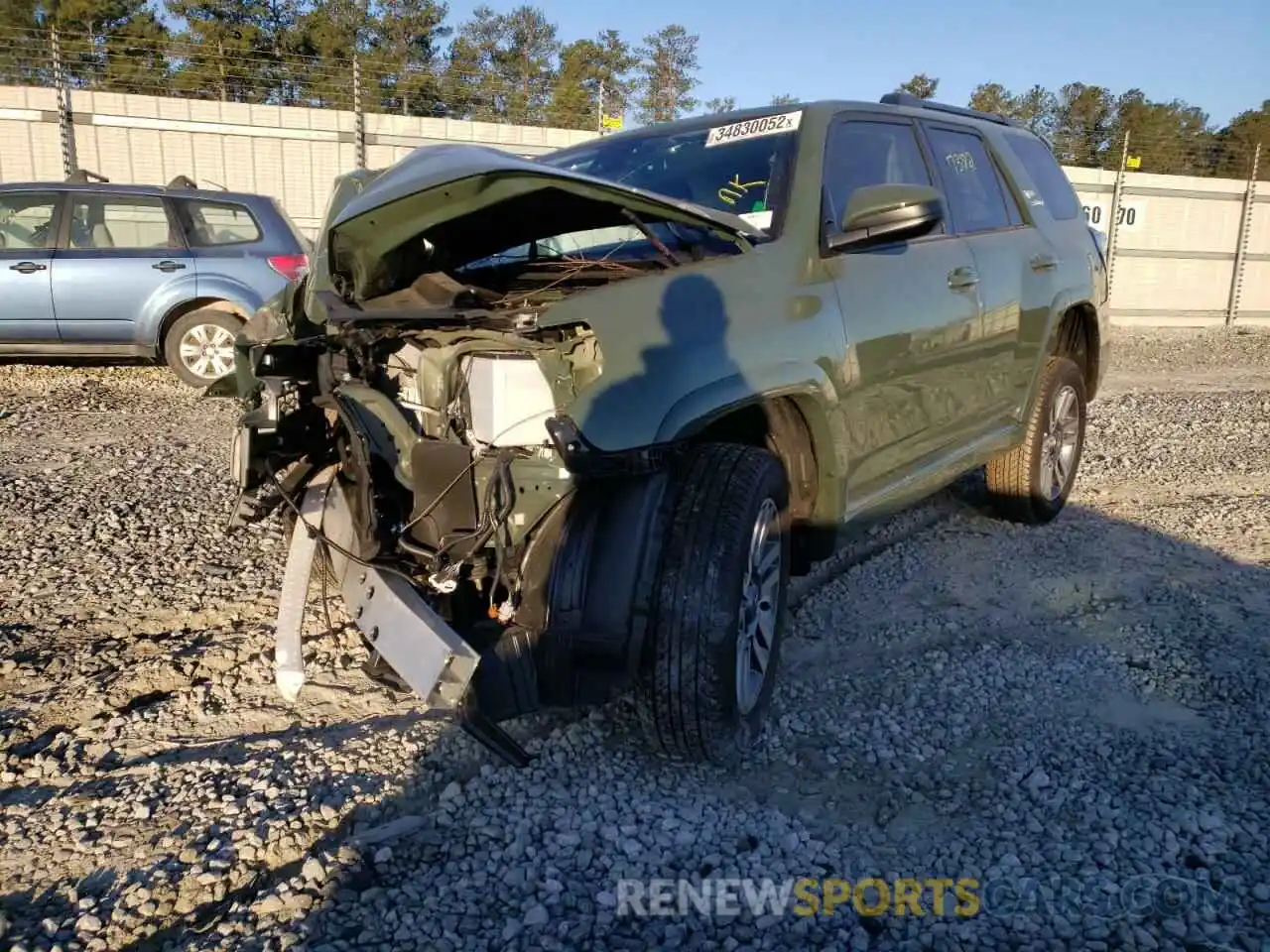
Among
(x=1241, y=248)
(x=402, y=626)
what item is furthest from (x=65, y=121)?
(x=1241, y=248)

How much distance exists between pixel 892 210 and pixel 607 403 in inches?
53.0

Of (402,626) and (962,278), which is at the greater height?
(962,278)

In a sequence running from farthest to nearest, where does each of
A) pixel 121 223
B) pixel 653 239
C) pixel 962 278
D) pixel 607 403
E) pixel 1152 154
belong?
pixel 1152 154
pixel 121 223
pixel 962 278
pixel 653 239
pixel 607 403

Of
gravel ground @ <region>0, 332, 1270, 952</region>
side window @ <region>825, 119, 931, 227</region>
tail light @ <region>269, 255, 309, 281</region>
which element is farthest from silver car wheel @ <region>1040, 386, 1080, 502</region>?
tail light @ <region>269, 255, 309, 281</region>

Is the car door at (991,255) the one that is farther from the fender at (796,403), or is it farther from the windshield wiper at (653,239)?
the windshield wiper at (653,239)

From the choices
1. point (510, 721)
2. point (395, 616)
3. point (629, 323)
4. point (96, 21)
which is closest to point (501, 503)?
point (395, 616)

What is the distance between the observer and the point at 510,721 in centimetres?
334

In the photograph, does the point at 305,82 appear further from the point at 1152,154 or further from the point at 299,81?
the point at 1152,154

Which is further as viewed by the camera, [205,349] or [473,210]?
[205,349]

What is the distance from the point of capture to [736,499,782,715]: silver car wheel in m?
3.11

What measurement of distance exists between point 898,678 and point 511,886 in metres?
1.72


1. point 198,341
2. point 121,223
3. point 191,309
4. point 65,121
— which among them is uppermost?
point 65,121

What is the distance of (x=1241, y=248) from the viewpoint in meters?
18.1

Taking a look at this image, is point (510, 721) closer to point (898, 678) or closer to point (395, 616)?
point (395, 616)
